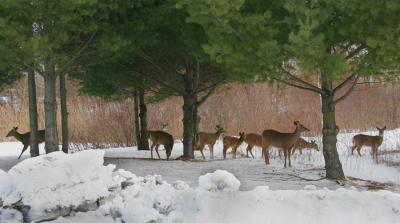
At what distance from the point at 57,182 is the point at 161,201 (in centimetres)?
118

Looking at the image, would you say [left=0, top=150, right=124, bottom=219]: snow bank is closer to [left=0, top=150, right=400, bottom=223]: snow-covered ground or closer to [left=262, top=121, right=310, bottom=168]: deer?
[left=0, top=150, right=400, bottom=223]: snow-covered ground

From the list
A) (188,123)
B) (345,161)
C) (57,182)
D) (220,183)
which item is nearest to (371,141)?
(345,161)

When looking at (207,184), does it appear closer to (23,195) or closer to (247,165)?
(23,195)

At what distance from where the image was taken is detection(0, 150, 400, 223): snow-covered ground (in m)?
5.56

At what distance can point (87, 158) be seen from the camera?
6.32 meters

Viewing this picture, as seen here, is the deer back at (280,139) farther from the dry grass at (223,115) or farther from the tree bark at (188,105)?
the dry grass at (223,115)

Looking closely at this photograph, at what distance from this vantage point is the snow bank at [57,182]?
5848mm

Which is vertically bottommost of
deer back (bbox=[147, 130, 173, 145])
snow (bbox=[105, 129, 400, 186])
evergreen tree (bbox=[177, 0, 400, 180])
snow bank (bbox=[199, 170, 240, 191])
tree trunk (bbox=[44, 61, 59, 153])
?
snow (bbox=[105, 129, 400, 186])

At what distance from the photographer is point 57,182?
5.99 m

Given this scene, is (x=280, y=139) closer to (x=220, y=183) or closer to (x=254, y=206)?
(x=220, y=183)

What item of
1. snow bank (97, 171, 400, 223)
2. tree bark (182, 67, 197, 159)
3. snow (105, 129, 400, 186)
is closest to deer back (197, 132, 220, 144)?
snow (105, 129, 400, 186)

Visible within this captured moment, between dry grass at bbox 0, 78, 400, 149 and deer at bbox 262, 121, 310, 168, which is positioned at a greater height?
dry grass at bbox 0, 78, 400, 149

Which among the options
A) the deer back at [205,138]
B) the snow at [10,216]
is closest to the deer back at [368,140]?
the deer back at [205,138]

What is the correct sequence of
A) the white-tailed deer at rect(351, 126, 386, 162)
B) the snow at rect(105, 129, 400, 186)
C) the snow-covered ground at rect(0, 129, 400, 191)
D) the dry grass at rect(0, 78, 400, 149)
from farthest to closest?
the dry grass at rect(0, 78, 400, 149) → the white-tailed deer at rect(351, 126, 386, 162) → the snow at rect(105, 129, 400, 186) → the snow-covered ground at rect(0, 129, 400, 191)
